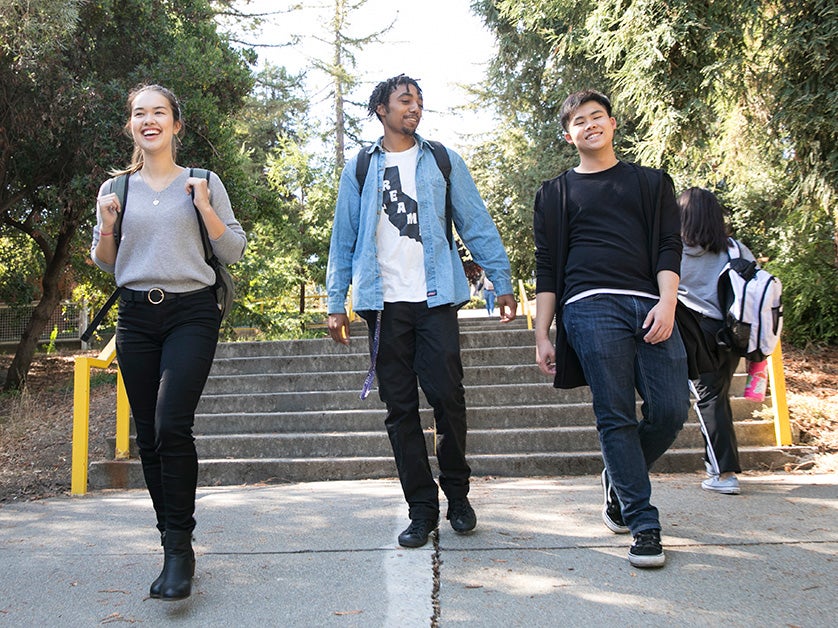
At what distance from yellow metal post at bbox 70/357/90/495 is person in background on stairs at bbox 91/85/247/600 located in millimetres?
3116

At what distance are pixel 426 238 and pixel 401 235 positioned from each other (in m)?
0.13

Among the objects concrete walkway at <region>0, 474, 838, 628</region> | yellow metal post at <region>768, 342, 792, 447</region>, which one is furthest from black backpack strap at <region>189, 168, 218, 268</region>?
yellow metal post at <region>768, 342, 792, 447</region>

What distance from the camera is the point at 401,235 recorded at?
143 inches

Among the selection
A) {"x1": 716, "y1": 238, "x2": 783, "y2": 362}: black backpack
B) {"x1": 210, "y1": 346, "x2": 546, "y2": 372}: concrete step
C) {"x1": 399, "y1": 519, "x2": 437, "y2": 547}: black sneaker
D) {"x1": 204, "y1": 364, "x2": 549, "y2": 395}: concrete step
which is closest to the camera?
{"x1": 399, "y1": 519, "x2": 437, "y2": 547}: black sneaker

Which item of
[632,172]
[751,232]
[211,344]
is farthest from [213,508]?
[751,232]

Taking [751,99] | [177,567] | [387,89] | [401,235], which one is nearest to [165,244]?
[401,235]

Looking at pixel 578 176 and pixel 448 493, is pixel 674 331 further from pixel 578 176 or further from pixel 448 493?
pixel 448 493

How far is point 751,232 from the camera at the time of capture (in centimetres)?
1258

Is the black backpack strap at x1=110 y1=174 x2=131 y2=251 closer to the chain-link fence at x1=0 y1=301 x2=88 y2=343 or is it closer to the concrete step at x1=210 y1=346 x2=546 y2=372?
the concrete step at x1=210 y1=346 x2=546 y2=372

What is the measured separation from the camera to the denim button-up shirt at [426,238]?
11.7 ft

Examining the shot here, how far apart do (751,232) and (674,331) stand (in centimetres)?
1035

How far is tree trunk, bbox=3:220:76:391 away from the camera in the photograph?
1240 cm

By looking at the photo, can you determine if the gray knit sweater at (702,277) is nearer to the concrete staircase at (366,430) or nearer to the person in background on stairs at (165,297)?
the concrete staircase at (366,430)

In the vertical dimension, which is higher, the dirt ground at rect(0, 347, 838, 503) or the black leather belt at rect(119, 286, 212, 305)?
the black leather belt at rect(119, 286, 212, 305)
